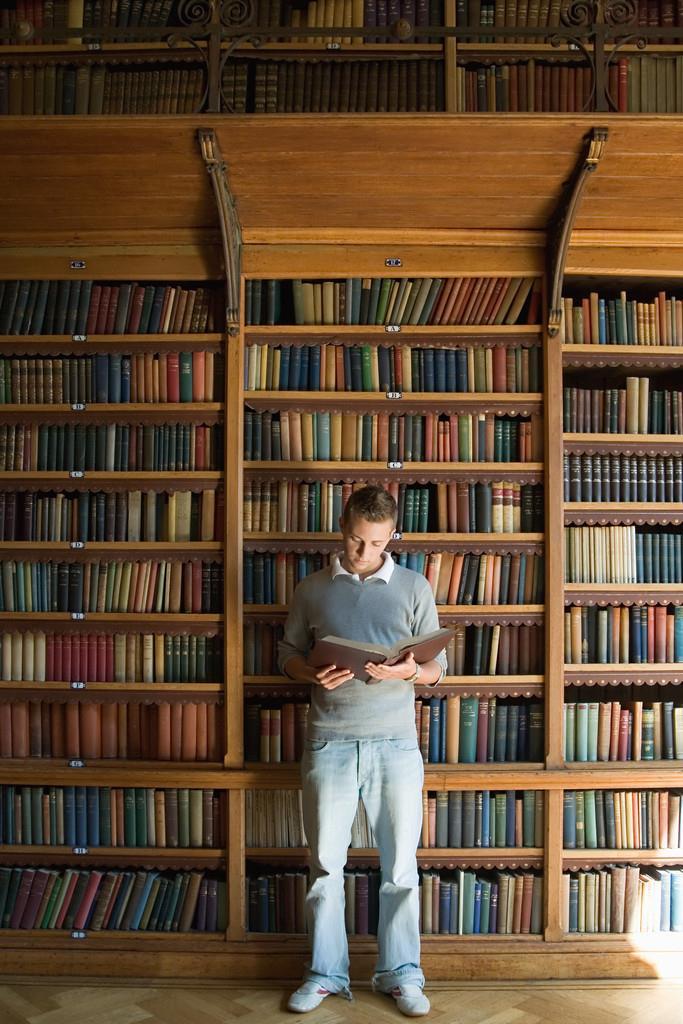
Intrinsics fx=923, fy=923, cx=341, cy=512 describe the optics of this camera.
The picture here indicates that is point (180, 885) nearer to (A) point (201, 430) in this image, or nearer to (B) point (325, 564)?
(B) point (325, 564)

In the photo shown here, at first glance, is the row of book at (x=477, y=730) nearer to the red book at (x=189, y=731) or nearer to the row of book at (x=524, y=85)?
the red book at (x=189, y=731)

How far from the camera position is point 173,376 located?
3.53 metres

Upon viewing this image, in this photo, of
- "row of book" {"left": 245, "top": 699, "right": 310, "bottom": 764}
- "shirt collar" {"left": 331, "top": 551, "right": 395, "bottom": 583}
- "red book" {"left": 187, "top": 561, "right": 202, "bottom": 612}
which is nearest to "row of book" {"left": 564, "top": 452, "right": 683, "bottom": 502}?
"shirt collar" {"left": 331, "top": 551, "right": 395, "bottom": 583}

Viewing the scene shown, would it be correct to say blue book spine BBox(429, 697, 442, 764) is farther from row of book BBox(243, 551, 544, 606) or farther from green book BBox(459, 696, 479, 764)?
row of book BBox(243, 551, 544, 606)

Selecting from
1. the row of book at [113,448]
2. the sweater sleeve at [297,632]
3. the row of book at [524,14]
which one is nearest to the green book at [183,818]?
the sweater sleeve at [297,632]

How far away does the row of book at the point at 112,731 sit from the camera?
3.48 metres

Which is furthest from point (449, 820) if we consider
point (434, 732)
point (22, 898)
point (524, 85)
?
point (524, 85)

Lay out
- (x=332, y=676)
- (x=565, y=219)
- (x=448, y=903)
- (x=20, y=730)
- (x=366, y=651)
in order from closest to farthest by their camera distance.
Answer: (x=366, y=651)
(x=332, y=676)
(x=565, y=219)
(x=448, y=903)
(x=20, y=730)

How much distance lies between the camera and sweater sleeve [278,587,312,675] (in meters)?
3.12

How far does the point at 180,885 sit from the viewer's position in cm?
342

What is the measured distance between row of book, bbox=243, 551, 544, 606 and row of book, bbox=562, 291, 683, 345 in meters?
0.88

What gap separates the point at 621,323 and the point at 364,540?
1436mm

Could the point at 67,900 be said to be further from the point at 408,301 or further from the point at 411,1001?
the point at 408,301

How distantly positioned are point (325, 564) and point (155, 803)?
3.59 feet
